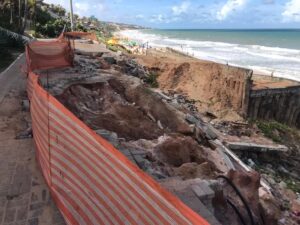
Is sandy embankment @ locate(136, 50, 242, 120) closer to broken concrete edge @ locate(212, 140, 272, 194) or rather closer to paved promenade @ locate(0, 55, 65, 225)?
broken concrete edge @ locate(212, 140, 272, 194)

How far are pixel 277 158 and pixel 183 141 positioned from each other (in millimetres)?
6623

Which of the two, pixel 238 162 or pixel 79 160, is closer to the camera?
pixel 79 160

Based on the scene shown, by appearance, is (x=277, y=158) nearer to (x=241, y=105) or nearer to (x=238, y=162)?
(x=238, y=162)

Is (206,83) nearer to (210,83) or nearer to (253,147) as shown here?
(210,83)

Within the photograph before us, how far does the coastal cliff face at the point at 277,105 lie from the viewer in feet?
62.0

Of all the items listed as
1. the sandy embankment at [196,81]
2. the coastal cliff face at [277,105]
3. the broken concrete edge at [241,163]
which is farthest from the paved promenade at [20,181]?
the coastal cliff face at [277,105]

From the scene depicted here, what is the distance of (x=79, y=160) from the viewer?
4520 mm

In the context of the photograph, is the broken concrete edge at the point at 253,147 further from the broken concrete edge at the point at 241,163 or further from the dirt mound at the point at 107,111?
the dirt mound at the point at 107,111

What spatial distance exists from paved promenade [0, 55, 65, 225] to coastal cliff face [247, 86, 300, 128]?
→ 12.9 metres

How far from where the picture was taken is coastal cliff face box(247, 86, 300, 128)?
62.0 ft

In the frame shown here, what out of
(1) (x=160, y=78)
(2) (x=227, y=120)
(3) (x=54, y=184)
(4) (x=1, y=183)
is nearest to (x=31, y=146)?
(4) (x=1, y=183)

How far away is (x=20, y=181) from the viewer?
250 inches

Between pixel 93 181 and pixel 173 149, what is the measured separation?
420 centimetres

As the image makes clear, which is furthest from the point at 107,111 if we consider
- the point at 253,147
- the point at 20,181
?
the point at 253,147
